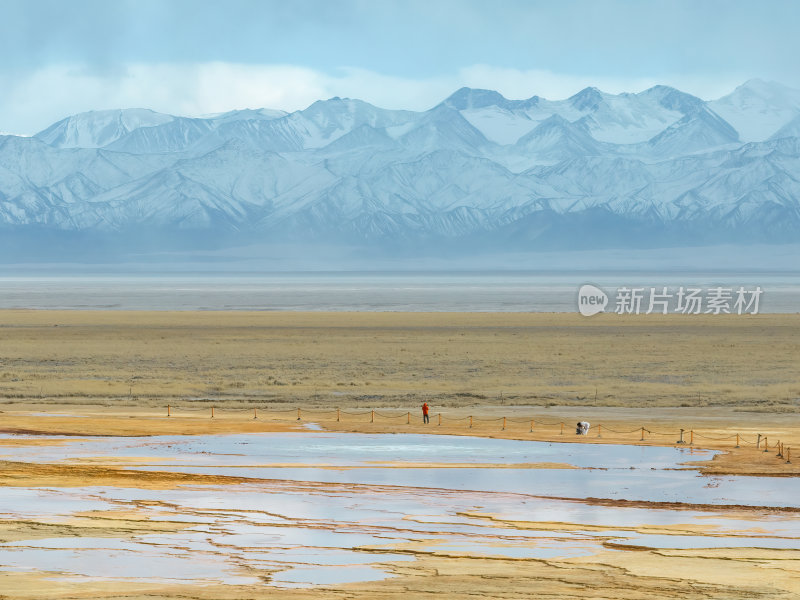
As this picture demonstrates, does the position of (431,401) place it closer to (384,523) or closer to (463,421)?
(463,421)

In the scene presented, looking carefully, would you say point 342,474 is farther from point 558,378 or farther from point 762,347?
point 762,347

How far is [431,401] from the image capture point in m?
44.7

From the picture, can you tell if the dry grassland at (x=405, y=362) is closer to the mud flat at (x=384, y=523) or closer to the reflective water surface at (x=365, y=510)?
the reflective water surface at (x=365, y=510)

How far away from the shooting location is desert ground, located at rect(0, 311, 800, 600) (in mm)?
17281

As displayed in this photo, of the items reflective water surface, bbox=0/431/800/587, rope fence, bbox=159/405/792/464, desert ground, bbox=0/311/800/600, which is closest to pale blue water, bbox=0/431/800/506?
reflective water surface, bbox=0/431/800/587

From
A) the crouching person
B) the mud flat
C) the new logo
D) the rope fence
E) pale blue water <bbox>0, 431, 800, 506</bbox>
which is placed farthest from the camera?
the new logo

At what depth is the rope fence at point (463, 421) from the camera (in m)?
33.5

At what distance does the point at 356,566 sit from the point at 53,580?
3945 mm

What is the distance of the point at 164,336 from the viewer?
244ft

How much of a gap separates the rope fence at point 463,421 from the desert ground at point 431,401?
0.39 feet

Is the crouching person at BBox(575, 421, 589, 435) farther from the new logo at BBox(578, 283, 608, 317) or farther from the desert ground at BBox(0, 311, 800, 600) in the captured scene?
the new logo at BBox(578, 283, 608, 317)

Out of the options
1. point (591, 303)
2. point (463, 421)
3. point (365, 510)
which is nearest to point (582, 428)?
point (463, 421)

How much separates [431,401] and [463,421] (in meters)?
6.02

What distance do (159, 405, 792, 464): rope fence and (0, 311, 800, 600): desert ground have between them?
12 centimetres
